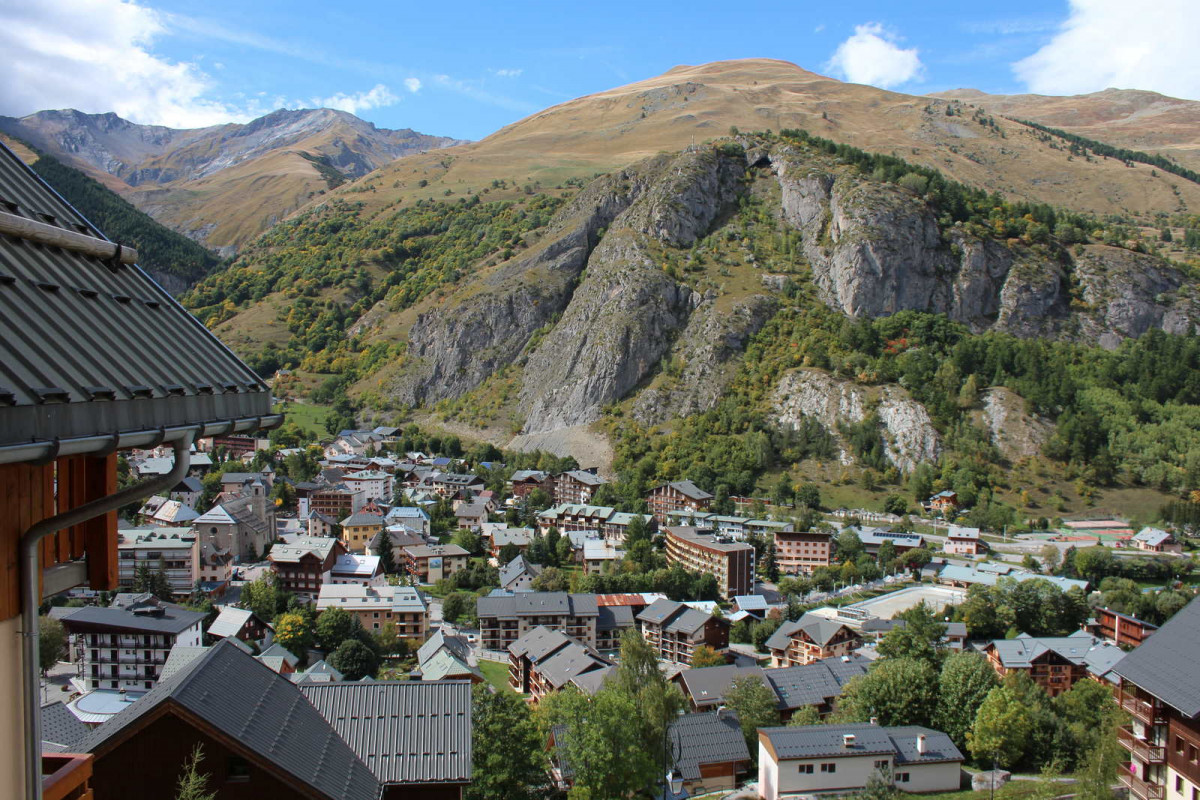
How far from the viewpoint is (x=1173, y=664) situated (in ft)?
37.6

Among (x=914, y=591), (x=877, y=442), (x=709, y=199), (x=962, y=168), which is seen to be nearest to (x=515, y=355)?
(x=709, y=199)

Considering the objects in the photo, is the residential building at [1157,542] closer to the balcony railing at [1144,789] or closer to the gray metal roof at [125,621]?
the balcony railing at [1144,789]

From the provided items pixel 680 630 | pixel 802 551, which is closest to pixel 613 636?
pixel 680 630

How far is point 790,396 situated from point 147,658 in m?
48.7

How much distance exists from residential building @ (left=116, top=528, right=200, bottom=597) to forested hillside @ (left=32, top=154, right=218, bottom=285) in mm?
84740

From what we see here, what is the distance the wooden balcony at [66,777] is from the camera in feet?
9.48

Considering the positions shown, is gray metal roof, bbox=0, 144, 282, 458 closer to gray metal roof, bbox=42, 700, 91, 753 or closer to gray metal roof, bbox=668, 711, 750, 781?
gray metal roof, bbox=42, 700, 91, 753

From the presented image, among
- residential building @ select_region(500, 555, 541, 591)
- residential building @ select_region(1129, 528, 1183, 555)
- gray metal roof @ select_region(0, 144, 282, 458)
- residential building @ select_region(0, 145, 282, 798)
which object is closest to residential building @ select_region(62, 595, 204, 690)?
residential building @ select_region(500, 555, 541, 591)

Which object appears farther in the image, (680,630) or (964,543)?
(964,543)

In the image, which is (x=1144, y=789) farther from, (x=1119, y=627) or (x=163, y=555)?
(x=163, y=555)

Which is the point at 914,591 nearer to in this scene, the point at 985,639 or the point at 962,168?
the point at 985,639

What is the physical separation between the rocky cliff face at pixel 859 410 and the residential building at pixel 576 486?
15747 mm

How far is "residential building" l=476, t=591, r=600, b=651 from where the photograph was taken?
34406 millimetres

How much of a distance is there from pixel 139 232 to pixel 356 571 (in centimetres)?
10233
